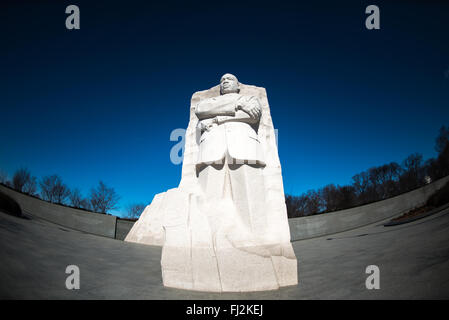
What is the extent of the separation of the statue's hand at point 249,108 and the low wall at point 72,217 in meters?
11.6

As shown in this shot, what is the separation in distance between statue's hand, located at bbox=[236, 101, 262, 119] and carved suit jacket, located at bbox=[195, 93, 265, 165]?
3cm

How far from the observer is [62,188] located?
17.5 m

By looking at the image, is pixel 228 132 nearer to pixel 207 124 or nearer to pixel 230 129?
pixel 230 129

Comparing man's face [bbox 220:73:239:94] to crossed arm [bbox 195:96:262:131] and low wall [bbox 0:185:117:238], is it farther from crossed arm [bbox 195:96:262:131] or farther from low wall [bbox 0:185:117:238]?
low wall [bbox 0:185:117:238]

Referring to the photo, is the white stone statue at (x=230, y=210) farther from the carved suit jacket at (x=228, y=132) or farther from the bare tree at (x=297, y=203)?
the bare tree at (x=297, y=203)

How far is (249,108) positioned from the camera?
4.05 m

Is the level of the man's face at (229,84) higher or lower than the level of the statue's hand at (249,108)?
higher

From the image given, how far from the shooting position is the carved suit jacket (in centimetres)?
385

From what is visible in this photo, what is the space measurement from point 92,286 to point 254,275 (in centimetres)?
201

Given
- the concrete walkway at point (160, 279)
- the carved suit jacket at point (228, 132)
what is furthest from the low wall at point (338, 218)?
the carved suit jacket at point (228, 132)

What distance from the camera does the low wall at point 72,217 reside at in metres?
11.2

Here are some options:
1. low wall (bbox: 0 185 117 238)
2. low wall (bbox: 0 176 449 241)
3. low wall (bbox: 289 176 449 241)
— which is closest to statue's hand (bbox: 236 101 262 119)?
low wall (bbox: 0 185 117 238)

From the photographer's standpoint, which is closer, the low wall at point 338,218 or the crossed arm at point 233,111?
the crossed arm at point 233,111

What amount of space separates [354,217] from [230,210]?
14.3 m
